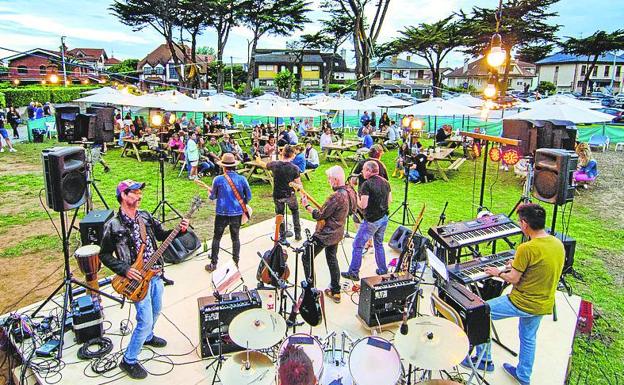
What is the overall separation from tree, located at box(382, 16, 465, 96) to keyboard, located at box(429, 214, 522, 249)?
3570 centimetres

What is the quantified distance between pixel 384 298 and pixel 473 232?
64.5 inches

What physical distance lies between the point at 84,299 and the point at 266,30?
38982 mm

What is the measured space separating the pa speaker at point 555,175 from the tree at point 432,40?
35444 millimetres

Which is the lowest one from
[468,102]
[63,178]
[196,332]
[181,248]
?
[196,332]

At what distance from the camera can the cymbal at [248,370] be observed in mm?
3307

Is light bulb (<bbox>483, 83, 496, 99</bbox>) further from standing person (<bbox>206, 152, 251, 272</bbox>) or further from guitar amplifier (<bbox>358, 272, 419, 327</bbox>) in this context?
standing person (<bbox>206, 152, 251, 272</bbox>)

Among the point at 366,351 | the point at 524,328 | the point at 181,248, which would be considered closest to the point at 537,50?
the point at 181,248

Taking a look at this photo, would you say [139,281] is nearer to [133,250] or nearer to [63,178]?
[133,250]

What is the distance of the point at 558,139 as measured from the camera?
6898 mm

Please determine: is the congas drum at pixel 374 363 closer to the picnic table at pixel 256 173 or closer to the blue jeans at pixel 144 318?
the blue jeans at pixel 144 318

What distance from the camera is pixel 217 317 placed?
4.61 meters

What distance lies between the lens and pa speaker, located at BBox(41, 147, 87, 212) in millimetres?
4750

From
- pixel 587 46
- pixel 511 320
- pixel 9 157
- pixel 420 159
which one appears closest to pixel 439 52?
pixel 587 46

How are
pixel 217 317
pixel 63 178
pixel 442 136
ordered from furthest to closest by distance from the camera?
pixel 442 136, pixel 63 178, pixel 217 317
